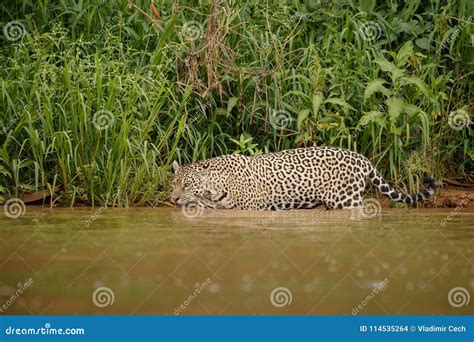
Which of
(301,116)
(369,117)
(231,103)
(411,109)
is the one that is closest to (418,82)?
(411,109)

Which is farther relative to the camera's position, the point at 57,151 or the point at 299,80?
the point at 299,80

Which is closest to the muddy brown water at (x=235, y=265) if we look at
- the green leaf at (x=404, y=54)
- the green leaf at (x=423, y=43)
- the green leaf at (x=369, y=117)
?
the green leaf at (x=369, y=117)

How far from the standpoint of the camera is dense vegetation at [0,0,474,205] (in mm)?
9422

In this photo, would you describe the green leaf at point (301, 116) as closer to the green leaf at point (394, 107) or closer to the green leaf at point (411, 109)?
the green leaf at point (394, 107)

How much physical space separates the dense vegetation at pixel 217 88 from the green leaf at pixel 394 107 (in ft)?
0.05

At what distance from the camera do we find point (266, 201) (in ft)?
31.2

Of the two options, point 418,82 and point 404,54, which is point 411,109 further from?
point 404,54

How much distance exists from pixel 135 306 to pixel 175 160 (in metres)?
4.66

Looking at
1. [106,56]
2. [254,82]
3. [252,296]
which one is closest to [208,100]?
[254,82]

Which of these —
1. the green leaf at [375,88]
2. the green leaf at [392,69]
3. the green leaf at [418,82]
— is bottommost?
the green leaf at [375,88]

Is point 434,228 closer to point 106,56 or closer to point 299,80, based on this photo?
point 299,80

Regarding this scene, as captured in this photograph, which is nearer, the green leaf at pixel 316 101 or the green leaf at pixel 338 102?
the green leaf at pixel 316 101

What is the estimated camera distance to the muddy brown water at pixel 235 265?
5.31 m

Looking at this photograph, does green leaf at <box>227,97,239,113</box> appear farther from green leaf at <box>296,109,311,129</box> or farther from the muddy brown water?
the muddy brown water
